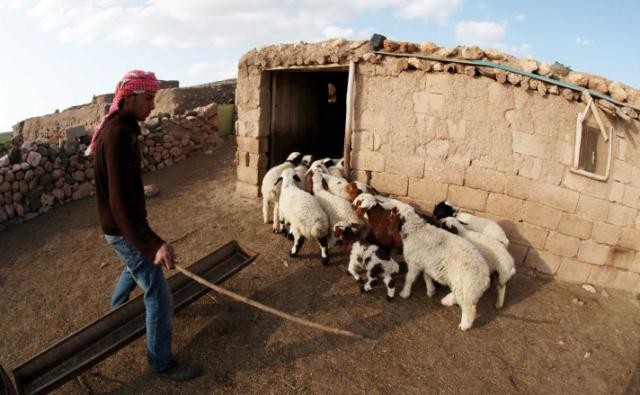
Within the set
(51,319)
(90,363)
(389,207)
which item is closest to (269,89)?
(389,207)

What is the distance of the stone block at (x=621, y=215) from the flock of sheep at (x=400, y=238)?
1598mm

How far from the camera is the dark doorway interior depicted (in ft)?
26.7

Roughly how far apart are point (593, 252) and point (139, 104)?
6.05 m

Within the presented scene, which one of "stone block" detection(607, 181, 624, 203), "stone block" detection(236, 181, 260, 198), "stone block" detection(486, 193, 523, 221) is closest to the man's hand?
"stone block" detection(486, 193, 523, 221)

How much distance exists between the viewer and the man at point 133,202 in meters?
2.98

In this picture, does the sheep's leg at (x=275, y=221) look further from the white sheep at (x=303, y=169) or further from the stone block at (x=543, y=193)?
the stone block at (x=543, y=193)

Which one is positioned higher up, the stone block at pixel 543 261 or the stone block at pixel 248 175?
the stone block at pixel 248 175

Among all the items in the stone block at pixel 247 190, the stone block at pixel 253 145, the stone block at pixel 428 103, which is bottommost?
the stone block at pixel 247 190

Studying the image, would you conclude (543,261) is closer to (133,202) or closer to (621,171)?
(621,171)

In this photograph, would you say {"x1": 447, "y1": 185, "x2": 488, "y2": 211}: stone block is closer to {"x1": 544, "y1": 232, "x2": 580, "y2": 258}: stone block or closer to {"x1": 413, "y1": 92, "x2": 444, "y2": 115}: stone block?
{"x1": 544, "y1": 232, "x2": 580, "y2": 258}: stone block

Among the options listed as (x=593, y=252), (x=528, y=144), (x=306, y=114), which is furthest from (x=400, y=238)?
(x=306, y=114)

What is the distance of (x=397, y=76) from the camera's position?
596 centimetres

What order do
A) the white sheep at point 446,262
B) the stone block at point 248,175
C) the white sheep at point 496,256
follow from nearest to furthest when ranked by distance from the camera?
the white sheep at point 446,262 → the white sheep at point 496,256 → the stone block at point 248,175

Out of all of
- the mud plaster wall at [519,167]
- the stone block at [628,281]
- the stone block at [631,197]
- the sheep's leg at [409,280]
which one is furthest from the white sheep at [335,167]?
the stone block at [628,281]
